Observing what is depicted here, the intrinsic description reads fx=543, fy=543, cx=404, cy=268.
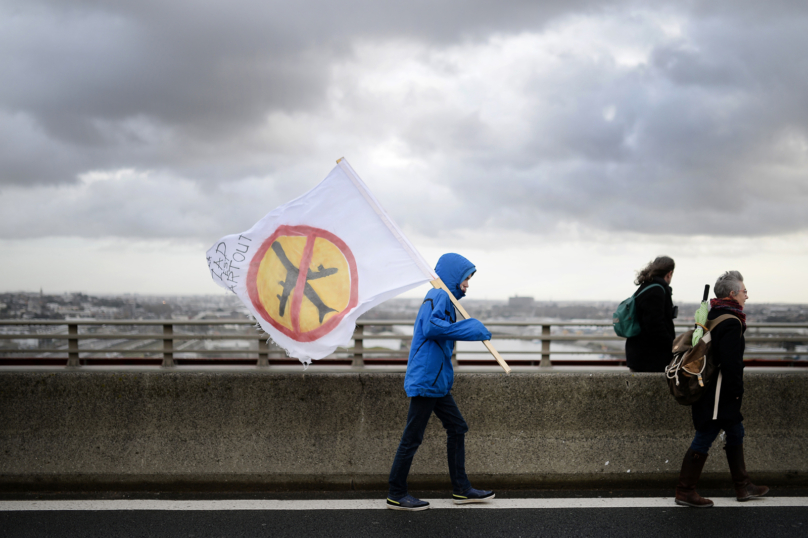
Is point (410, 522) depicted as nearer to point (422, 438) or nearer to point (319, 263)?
point (422, 438)

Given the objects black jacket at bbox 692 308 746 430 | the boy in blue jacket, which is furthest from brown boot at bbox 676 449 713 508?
the boy in blue jacket

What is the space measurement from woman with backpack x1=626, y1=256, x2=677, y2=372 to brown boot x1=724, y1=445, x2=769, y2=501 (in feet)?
3.26

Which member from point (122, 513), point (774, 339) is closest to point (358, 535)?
point (122, 513)

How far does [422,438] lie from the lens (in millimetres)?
4344

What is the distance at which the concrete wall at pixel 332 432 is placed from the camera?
15.2 feet

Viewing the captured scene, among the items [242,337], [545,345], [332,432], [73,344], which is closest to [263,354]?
[242,337]

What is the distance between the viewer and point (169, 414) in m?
4.75

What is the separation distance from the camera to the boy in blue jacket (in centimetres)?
416

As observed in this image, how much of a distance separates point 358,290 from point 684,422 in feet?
10.5

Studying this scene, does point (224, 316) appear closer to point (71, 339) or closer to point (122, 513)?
point (71, 339)

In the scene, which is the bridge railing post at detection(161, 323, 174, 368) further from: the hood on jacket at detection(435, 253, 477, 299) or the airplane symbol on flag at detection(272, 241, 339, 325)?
the hood on jacket at detection(435, 253, 477, 299)

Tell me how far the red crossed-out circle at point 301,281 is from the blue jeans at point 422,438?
92 centimetres

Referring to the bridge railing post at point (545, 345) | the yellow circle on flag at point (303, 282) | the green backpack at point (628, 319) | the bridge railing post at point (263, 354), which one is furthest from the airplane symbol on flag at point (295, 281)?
the bridge railing post at point (545, 345)

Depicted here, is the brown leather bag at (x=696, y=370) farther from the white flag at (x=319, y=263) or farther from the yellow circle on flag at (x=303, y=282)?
the yellow circle on flag at (x=303, y=282)
